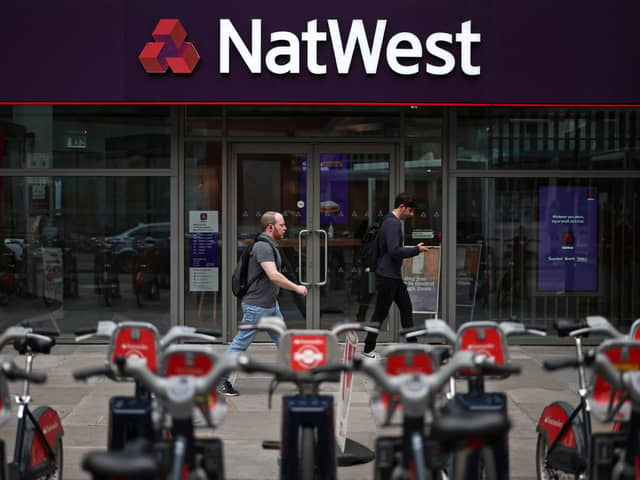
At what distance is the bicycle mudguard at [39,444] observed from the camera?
207 inches

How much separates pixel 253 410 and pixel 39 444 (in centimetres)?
313

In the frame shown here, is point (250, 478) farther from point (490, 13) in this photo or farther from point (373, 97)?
point (490, 13)

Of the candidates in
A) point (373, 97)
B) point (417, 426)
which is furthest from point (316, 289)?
point (417, 426)

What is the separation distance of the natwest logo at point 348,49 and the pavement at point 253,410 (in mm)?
3455

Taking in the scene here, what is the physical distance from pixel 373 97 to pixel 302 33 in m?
1.10

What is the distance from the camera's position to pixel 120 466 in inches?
128

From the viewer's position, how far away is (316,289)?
38.4ft

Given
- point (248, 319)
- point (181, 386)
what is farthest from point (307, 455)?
point (248, 319)

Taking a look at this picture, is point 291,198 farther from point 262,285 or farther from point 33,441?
point 33,441

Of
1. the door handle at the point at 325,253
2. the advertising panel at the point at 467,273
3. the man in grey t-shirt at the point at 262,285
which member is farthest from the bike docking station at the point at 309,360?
the advertising panel at the point at 467,273

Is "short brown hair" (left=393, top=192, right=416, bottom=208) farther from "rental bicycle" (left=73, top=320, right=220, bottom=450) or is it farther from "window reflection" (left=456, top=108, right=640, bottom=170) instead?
"rental bicycle" (left=73, top=320, right=220, bottom=450)

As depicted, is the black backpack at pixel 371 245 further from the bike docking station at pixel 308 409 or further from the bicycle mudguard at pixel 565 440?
the bike docking station at pixel 308 409

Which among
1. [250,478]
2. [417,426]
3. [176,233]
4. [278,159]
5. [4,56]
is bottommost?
[250,478]

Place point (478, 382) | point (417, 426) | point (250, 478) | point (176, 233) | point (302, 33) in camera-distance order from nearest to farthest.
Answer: point (417, 426) < point (478, 382) < point (250, 478) < point (302, 33) < point (176, 233)
